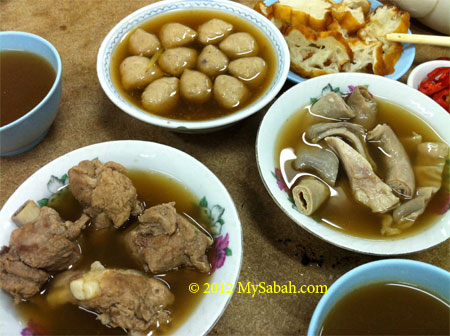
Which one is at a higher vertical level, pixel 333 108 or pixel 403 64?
pixel 403 64

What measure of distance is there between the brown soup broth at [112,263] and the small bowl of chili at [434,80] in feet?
5.04

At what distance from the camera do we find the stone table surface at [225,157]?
1604mm

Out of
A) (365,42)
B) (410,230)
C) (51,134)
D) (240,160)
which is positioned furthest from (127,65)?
(410,230)

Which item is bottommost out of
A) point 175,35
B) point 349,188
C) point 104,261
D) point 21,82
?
point 104,261

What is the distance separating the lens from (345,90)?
1.96 m

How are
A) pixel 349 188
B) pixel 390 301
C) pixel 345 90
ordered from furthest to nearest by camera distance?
pixel 345 90
pixel 349 188
pixel 390 301

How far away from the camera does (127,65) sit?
6.40 feet

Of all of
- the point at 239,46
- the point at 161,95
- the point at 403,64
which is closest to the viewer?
the point at 161,95

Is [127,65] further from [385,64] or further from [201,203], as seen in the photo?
[385,64]

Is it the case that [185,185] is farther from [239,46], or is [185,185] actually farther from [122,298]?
[239,46]

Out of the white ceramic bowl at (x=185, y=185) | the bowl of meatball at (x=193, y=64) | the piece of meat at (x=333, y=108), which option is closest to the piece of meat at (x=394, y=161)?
the piece of meat at (x=333, y=108)

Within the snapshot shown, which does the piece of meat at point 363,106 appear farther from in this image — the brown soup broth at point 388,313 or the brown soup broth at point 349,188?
the brown soup broth at point 388,313

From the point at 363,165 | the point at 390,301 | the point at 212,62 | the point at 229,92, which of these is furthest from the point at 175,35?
the point at 390,301

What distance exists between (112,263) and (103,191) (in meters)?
0.29
